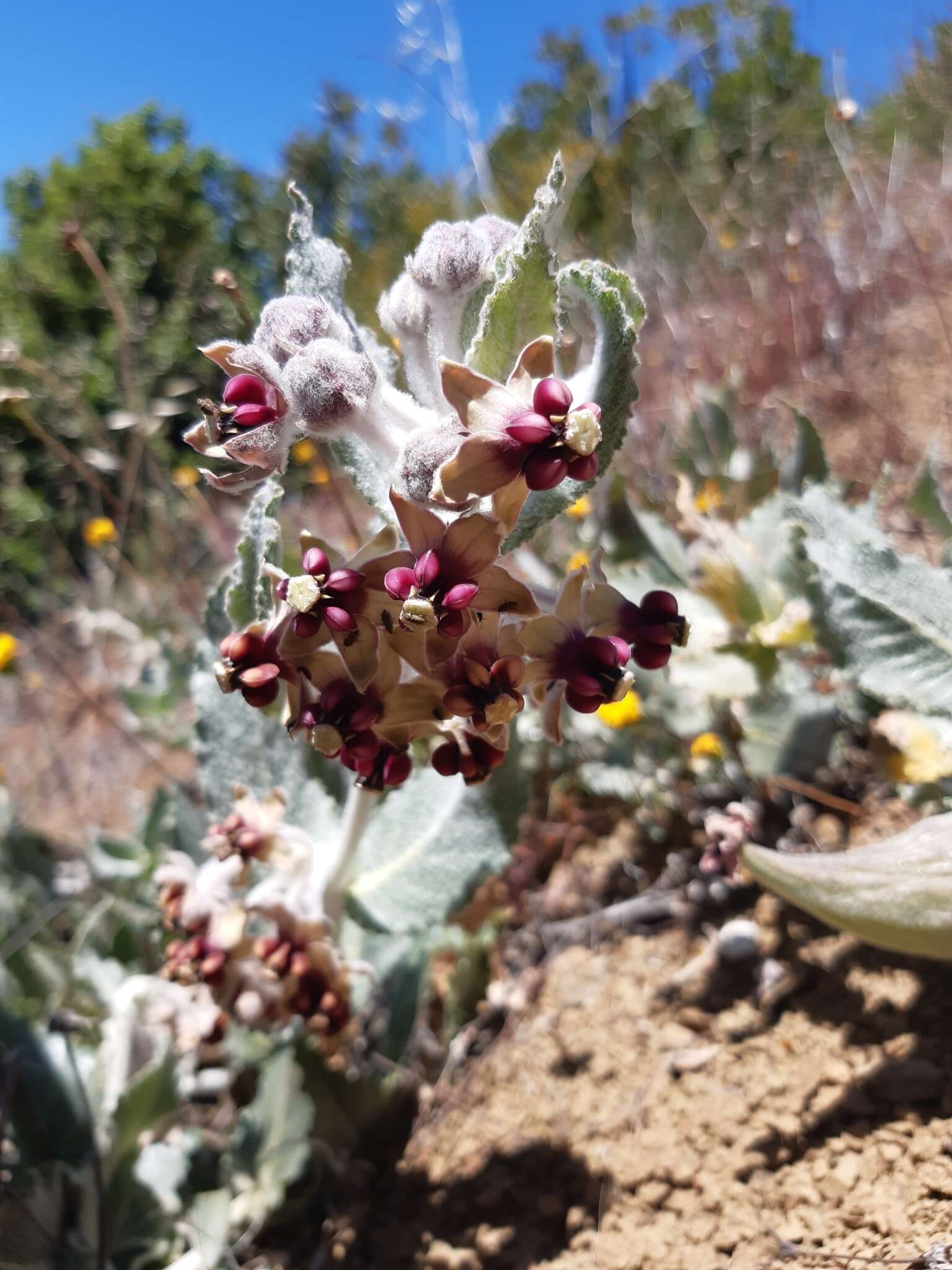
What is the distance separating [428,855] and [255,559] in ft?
1.82

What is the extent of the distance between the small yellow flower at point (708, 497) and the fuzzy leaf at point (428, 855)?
108cm

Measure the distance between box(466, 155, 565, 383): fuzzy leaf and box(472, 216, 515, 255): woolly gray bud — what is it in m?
0.13

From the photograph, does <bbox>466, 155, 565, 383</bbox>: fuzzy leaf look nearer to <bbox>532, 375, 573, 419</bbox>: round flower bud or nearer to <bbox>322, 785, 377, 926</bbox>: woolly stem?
<bbox>532, 375, 573, 419</bbox>: round flower bud

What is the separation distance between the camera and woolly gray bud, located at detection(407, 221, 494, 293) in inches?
39.8

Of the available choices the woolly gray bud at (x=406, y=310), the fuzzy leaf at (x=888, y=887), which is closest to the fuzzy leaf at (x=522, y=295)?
the woolly gray bud at (x=406, y=310)

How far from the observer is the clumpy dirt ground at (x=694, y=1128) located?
1.11 meters

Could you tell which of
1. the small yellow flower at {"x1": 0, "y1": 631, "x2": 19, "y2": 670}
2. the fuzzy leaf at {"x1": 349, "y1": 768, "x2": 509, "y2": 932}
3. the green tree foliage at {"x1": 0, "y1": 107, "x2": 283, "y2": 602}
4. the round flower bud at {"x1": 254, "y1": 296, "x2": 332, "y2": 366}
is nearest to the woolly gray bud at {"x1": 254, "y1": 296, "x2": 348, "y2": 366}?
the round flower bud at {"x1": 254, "y1": 296, "x2": 332, "y2": 366}

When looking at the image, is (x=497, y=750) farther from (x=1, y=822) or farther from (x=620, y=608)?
(x=1, y=822)

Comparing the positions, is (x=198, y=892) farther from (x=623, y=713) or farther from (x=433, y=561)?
(x=623, y=713)

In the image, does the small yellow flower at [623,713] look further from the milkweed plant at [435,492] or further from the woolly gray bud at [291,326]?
the woolly gray bud at [291,326]

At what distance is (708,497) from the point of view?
222 centimetres

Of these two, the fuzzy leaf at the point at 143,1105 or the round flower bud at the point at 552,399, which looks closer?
the round flower bud at the point at 552,399

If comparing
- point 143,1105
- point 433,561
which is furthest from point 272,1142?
point 433,561

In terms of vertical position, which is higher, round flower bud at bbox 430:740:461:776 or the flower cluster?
the flower cluster
